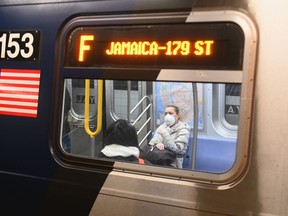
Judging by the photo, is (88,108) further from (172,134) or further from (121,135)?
(172,134)

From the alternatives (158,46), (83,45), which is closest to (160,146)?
(158,46)

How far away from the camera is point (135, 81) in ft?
6.44

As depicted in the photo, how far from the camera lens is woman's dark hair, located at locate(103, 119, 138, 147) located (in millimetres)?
2184

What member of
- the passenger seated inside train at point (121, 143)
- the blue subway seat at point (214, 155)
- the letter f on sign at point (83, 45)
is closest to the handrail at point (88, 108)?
the passenger seated inside train at point (121, 143)

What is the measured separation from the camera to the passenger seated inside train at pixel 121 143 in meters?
2.08

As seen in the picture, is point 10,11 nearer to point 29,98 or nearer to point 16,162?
point 29,98

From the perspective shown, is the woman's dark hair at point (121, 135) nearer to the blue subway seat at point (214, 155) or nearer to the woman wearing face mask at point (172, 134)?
the woman wearing face mask at point (172, 134)

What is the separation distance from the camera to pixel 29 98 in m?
2.14

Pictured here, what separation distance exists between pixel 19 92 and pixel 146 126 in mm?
1136

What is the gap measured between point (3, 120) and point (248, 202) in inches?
61.0

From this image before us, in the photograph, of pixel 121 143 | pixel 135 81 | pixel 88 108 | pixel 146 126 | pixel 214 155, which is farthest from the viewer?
pixel 146 126

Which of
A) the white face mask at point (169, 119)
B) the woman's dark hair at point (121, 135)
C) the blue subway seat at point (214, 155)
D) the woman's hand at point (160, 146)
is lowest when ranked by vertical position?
the blue subway seat at point (214, 155)

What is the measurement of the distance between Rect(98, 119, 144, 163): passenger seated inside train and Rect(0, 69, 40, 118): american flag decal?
47 cm

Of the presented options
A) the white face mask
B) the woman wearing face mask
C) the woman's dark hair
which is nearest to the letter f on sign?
the woman's dark hair
